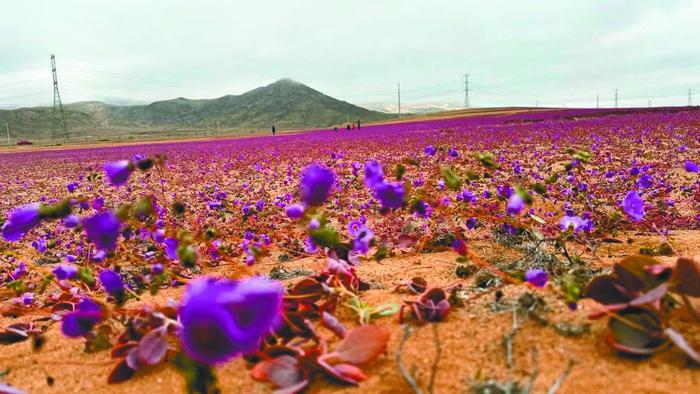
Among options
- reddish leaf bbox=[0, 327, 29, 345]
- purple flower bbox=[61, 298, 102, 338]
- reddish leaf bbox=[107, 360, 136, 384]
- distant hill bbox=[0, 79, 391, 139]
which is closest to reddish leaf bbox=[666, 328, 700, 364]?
reddish leaf bbox=[107, 360, 136, 384]

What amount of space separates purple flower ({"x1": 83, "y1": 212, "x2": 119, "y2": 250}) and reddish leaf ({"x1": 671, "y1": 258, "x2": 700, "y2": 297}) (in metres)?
1.58

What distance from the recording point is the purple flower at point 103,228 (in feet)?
4.89

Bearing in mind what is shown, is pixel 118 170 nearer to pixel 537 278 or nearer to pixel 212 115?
pixel 537 278

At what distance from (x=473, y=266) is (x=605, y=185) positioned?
3884 millimetres

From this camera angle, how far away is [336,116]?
157 metres

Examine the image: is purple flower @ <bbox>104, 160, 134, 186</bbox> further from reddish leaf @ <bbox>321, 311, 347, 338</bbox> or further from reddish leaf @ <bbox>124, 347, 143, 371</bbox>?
reddish leaf @ <bbox>321, 311, 347, 338</bbox>

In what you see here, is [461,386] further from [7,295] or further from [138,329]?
[7,295]

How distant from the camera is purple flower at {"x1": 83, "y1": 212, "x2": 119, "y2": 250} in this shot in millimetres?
1490

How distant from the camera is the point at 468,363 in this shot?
1.25 metres

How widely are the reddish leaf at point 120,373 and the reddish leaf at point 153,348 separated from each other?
5cm

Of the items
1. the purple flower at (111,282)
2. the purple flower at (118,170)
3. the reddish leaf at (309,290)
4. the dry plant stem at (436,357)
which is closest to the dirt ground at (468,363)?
the dry plant stem at (436,357)

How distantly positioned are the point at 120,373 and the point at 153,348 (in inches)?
4.9

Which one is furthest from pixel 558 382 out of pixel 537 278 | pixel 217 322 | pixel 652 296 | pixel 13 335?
pixel 13 335

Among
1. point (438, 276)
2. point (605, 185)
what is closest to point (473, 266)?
point (438, 276)
